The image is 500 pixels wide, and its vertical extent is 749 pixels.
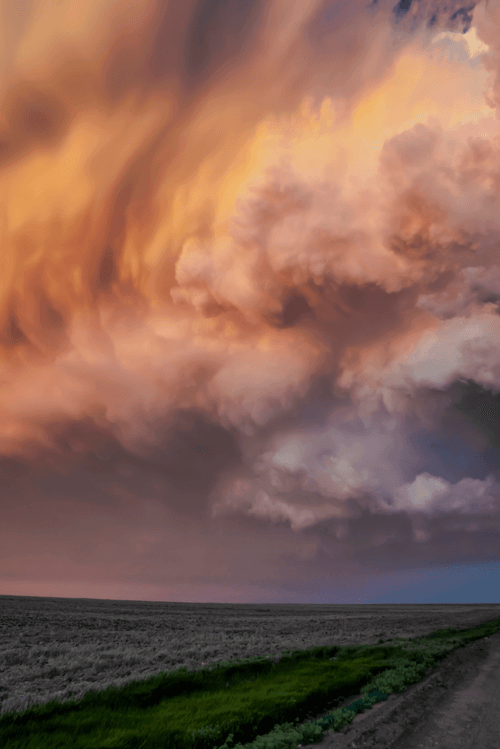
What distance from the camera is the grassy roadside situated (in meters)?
11.5

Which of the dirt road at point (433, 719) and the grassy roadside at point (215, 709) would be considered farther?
the dirt road at point (433, 719)

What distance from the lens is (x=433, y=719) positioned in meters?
13.8

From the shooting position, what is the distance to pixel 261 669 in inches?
910

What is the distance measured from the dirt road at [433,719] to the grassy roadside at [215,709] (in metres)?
0.66

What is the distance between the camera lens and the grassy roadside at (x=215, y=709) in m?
11.5

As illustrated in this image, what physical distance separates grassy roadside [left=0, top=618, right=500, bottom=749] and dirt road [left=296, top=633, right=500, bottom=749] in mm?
658

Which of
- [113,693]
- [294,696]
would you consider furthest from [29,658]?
[294,696]

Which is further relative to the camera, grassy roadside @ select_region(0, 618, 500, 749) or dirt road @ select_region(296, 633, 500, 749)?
dirt road @ select_region(296, 633, 500, 749)

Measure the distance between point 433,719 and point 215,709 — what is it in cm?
732

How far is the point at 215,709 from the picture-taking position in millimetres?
14344

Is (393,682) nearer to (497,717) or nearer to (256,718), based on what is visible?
(497,717)

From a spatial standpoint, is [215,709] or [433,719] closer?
[433,719]

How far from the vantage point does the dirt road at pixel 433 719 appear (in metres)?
11.8

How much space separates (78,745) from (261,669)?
1487cm
